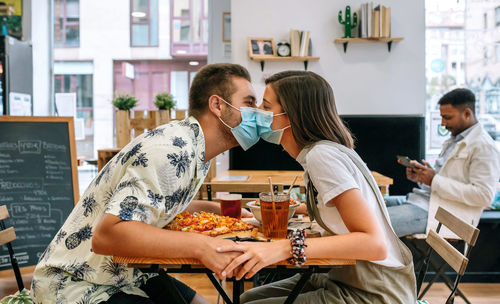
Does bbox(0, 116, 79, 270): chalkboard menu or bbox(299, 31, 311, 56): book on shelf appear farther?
bbox(299, 31, 311, 56): book on shelf

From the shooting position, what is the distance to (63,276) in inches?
52.2

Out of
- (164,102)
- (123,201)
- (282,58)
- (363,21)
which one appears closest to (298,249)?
(123,201)

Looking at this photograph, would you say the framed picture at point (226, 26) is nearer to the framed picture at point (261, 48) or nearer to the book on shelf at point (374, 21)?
the framed picture at point (261, 48)

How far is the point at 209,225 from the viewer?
4.66 feet

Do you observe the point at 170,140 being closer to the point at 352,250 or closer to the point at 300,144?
the point at 300,144

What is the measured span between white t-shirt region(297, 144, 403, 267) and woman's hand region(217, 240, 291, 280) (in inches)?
7.6

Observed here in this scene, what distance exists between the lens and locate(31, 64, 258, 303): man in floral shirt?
3.85 ft

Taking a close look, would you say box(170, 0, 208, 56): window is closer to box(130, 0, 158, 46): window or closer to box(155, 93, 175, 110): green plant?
box(130, 0, 158, 46): window

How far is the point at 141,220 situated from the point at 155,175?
0.13m

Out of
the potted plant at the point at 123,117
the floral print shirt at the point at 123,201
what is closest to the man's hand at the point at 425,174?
the floral print shirt at the point at 123,201

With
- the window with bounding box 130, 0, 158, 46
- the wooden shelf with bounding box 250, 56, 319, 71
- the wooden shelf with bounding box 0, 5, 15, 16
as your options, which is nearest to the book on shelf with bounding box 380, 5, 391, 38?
the wooden shelf with bounding box 250, 56, 319, 71

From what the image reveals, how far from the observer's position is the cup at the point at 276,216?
1.40 metres

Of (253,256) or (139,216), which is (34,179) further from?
(253,256)

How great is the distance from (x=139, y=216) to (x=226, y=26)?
4878 mm
